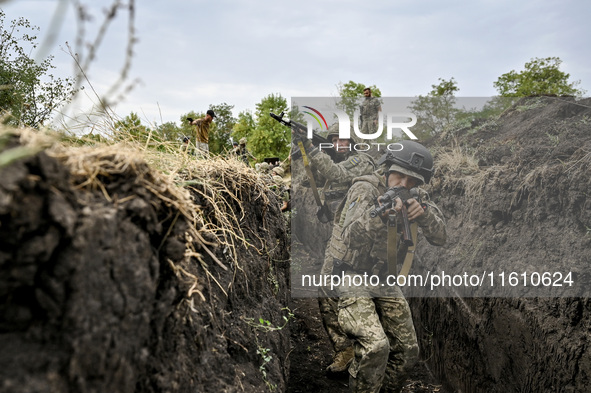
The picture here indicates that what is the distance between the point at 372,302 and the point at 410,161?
5.57 ft

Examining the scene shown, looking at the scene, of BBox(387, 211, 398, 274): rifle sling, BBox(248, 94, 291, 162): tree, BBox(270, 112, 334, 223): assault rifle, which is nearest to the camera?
BBox(387, 211, 398, 274): rifle sling

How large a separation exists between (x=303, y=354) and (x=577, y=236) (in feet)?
11.6

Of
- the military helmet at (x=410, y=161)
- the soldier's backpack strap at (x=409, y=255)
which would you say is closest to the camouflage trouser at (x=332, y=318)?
the soldier's backpack strap at (x=409, y=255)

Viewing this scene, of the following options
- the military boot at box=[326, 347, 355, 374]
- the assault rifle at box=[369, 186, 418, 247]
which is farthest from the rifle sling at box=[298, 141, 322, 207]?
the military boot at box=[326, 347, 355, 374]

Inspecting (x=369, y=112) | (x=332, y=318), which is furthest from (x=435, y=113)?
(x=332, y=318)

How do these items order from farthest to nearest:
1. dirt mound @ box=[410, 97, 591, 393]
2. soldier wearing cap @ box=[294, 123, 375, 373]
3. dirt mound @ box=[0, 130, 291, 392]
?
soldier wearing cap @ box=[294, 123, 375, 373], dirt mound @ box=[410, 97, 591, 393], dirt mound @ box=[0, 130, 291, 392]

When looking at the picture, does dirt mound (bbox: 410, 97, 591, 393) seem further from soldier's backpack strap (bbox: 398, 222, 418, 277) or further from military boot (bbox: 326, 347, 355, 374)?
military boot (bbox: 326, 347, 355, 374)

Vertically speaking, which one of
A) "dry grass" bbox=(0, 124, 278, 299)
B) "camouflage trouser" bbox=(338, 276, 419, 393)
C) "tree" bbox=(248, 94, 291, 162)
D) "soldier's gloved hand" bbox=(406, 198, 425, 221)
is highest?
"tree" bbox=(248, 94, 291, 162)

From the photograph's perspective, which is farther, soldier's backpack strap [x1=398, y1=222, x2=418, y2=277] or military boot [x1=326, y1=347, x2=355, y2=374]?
military boot [x1=326, y1=347, x2=355, y2=374]

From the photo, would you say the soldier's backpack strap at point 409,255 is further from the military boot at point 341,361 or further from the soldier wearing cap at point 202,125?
the soldier wearing cap at point 202,125

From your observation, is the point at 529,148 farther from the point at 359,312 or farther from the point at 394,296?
the point at 359,312

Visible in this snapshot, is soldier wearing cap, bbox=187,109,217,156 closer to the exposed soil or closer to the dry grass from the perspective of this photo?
the exposed soil

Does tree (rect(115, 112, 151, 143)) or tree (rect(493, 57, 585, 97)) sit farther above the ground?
tree (rect(493, 57, 585, 97))

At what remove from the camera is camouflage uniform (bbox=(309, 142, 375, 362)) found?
5.70 m
